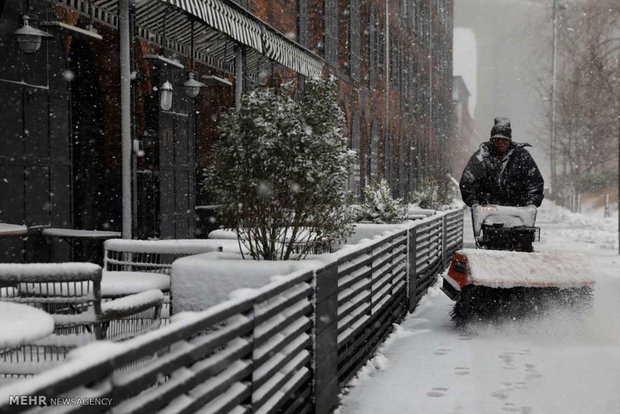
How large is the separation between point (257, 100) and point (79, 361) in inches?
164

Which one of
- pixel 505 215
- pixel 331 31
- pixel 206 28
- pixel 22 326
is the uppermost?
pixel 331 31

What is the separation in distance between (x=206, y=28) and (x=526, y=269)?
24.4ft

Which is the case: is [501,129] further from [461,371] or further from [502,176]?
[461,371]

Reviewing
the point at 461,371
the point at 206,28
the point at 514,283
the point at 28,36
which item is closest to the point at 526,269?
the point at 514,283

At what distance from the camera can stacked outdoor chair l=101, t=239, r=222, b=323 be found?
5594 millimetres

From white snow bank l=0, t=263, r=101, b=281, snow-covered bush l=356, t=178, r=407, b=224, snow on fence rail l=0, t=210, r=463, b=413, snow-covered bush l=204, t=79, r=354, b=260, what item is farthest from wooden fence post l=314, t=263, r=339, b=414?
snow-covered bush l=356, t=178, r=407, b=224

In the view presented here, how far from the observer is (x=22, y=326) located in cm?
344

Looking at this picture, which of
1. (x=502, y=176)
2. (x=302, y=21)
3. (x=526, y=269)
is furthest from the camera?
(x=302, y=21)

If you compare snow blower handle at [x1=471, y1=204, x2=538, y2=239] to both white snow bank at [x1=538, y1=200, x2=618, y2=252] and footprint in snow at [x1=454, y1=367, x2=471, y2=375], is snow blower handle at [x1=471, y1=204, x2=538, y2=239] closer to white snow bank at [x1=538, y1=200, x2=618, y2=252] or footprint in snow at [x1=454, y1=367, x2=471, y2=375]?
footprint in snow at [x1=454, y1=367, x2=471, y2=375]

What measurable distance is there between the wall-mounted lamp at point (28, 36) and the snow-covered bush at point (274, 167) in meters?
3.32

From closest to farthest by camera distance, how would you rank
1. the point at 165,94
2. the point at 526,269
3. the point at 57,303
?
1. the point at 57,303
2. the point at 526,269
3. the point at 165,94

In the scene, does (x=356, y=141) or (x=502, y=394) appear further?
(x=356, y=141)

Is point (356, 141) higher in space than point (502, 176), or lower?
higher

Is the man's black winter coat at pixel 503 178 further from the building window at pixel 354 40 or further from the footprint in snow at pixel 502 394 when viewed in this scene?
the building window at pixel 354 40
